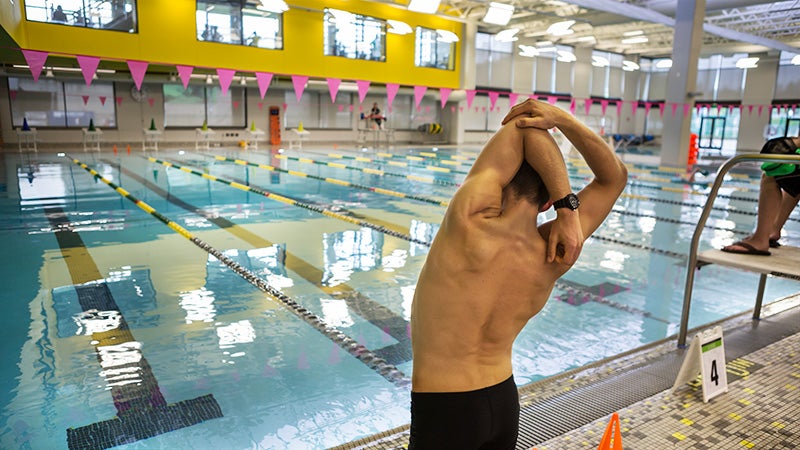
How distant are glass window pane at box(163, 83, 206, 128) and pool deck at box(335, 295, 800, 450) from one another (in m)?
20.5

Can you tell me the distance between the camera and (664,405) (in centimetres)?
246

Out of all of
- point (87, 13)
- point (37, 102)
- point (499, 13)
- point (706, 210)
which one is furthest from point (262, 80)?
point (706, 210)

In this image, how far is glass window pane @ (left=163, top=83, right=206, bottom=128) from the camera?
2067cm

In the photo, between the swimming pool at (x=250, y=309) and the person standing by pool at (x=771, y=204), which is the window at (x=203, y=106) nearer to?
the swimming pool at (x=250, y=309)

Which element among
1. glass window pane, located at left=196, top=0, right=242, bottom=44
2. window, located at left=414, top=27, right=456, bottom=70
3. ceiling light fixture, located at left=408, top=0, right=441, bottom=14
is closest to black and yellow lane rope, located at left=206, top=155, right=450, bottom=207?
glass window pane, located at left=196, top=0, right=242, bottom=44

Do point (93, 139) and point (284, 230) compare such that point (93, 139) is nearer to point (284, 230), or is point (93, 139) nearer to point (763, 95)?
point (284, 230)

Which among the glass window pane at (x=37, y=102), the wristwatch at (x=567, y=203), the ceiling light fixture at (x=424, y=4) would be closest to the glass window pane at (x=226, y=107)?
the glass window pane at (x=37, y=102)

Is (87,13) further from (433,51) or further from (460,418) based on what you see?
(460,418)

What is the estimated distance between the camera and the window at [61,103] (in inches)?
709

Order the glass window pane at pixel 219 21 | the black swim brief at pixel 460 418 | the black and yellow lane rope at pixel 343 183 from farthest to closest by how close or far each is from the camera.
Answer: the glass window pane at pixel 219 21 < the black and yellow lane rope at pixel 343 183 < the black swim brief at pixel 460 418

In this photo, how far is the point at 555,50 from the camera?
1153 inches

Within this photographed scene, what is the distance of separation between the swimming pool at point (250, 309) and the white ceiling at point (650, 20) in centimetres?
1098

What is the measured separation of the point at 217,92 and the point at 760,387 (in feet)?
71.8

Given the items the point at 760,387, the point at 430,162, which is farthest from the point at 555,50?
the point at 760,387
